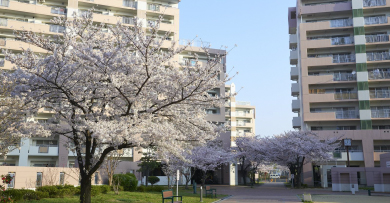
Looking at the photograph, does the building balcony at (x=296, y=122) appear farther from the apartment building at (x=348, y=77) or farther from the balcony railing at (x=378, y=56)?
the balcony railing at (x=378, y=56)

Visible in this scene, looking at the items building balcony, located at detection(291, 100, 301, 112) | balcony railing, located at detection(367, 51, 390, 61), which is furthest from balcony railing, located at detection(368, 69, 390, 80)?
building balcony, located at detection(291, 100, 301, 112)

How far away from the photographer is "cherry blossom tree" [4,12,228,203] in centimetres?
1172

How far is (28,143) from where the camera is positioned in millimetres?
42562

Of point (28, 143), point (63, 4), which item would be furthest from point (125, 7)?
point (28, 143)

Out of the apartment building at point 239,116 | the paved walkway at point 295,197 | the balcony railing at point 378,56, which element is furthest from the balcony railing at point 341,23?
the apartment building at point 239,116

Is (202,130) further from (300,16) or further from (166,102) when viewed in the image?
(300,16)

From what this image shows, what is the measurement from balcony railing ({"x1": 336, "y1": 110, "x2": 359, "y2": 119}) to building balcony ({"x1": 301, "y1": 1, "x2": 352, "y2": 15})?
14366mm

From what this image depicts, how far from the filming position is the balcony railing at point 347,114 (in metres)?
47.2

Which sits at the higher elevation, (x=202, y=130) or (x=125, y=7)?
(x=125, y=7)

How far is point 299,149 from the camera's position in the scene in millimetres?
41125

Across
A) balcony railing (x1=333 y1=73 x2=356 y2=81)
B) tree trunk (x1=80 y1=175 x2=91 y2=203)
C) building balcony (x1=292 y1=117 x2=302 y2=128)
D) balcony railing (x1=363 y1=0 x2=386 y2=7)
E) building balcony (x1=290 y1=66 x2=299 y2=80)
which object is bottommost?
tree trunk (x1=80 y1=175 x2=91 y2=203)

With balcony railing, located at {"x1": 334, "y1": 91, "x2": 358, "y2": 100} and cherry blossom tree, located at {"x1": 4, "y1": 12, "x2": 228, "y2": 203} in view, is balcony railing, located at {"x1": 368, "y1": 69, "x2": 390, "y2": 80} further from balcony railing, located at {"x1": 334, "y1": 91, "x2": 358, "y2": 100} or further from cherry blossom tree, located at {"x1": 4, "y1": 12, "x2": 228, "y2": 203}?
cherry blossom tree, located at {"x1": 4, "y1": 12, "x2": 228, "y2": 203}

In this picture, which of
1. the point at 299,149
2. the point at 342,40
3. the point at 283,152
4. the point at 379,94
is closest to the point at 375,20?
the point at 342,40

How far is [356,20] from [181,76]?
44.0 metres
